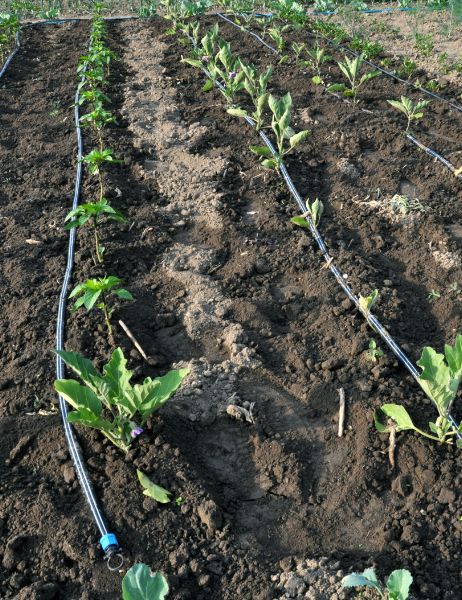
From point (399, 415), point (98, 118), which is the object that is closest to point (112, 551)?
point (399, 415)

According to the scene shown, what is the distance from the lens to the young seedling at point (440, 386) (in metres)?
2.74

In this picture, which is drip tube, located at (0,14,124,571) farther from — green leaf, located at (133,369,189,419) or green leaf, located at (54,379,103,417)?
green leaf, located at (133,369,189,419)

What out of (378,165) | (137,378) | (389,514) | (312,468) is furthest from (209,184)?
(389,514)

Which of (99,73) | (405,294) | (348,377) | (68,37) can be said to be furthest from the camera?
(68,37)

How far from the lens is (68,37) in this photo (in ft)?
37.6

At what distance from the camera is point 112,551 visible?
2402 mm

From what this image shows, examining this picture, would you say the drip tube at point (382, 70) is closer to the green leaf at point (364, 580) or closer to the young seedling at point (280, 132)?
the young seedling at point (280, 132)

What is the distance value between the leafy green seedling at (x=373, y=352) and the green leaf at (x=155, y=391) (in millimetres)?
1144

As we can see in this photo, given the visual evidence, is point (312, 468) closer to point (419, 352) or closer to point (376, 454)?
point (376, 454)

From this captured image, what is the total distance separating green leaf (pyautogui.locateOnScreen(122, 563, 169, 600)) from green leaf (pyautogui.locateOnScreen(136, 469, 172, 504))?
0.64 m

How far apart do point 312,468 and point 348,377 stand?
62 centimetres

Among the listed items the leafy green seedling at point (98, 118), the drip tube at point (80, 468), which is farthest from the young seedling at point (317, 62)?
the drip tube at point (80, 468)

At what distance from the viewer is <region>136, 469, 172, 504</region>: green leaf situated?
101 inches

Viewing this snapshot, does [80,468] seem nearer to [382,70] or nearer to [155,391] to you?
[155,391]
